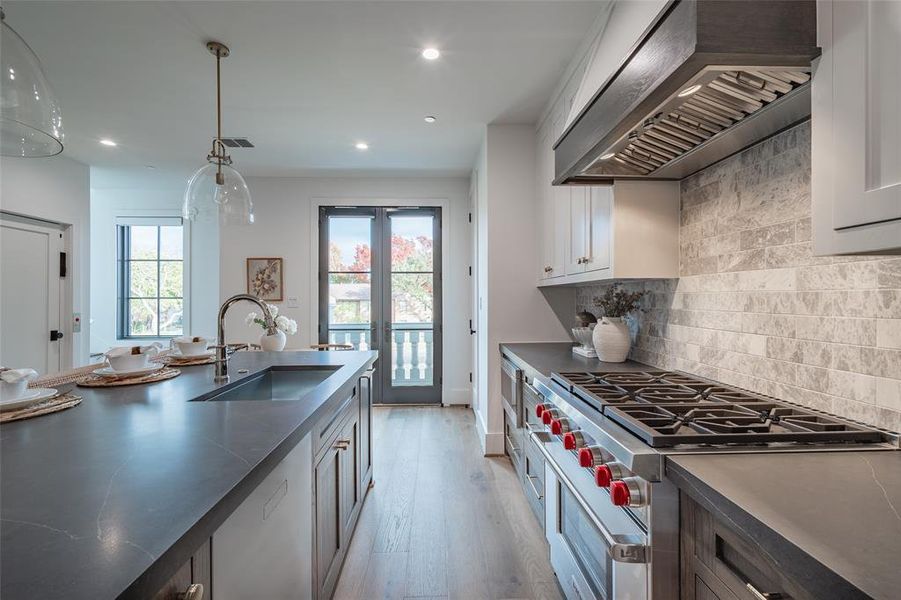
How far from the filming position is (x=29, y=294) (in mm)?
3879

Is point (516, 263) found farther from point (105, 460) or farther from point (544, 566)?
point (105, 460)

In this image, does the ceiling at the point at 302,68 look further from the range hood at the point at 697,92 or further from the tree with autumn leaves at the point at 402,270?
the tree with autumn leaves at the point at 402,270

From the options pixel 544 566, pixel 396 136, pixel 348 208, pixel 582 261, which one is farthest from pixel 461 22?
pixel 348 208

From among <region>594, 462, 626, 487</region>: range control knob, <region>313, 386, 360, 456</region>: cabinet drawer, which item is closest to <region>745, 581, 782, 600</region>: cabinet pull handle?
<region>594, 462, 626, 487</region>: range control knob

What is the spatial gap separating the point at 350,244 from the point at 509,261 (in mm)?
2356

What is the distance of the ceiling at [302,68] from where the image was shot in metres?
2.01

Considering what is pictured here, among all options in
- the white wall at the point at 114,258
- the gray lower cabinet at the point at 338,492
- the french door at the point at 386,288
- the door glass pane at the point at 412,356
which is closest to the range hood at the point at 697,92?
the gray lower cabinet at the point at 338,492

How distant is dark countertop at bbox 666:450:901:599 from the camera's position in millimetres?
523

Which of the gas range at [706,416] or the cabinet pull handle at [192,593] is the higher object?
the gas range at [706,416]

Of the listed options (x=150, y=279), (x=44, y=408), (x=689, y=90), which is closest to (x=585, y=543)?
(x=689, y=90)

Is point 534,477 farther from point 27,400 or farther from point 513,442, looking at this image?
point 27,400

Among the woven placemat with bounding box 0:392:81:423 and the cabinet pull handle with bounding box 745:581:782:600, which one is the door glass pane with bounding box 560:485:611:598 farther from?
the woven placemat with bounding box 0:392:81:423

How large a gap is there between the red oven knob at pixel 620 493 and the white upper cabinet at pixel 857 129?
2.13ft

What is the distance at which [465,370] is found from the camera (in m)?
4.80
